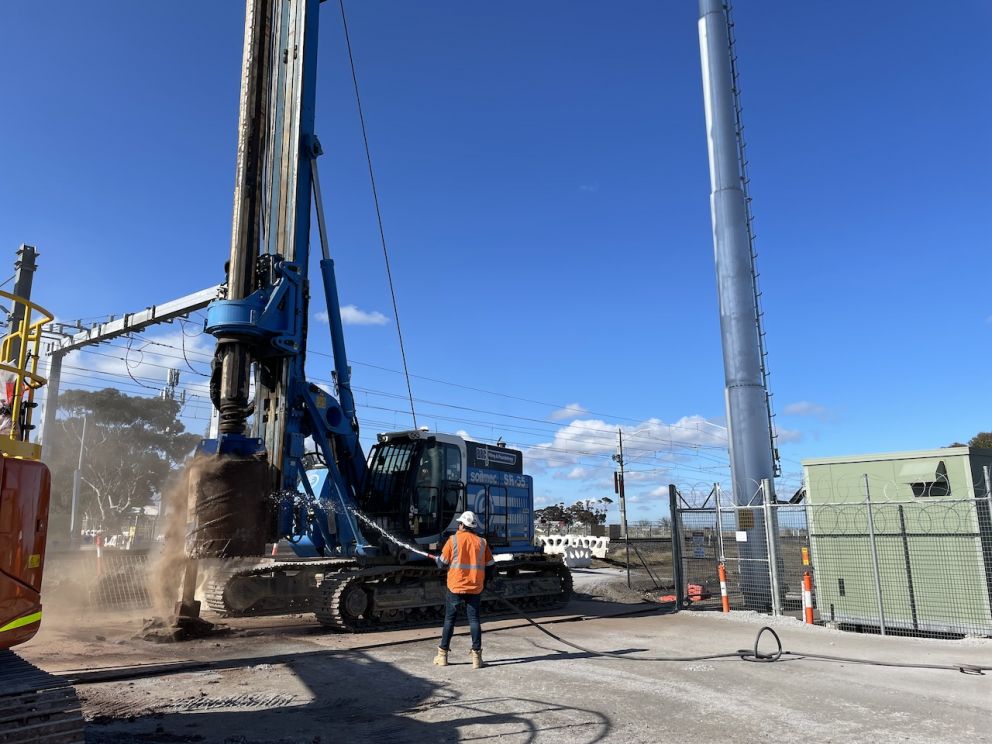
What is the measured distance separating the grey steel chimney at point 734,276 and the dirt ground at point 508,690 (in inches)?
223

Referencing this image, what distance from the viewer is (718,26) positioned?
1825 centimetres

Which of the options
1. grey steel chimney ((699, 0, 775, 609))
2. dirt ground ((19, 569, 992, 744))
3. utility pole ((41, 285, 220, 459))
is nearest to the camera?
dirt ground ((19, 569, 992, 744))

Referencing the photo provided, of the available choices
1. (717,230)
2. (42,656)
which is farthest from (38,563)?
(717,230)

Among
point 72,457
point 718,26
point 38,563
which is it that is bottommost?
point 38,563

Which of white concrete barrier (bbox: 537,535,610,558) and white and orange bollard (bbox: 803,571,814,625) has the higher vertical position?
white concrete barrier (bbox: 537,535,610,558)

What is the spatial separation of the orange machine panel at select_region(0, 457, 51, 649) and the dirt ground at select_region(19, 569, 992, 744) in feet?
5.34

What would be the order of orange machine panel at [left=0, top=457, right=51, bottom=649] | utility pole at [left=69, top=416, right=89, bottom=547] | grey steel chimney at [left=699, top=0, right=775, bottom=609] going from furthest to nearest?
1. utility pole at [left=69, top=416, right=89, bottom=547]
2. grey steel chimney at [left=699, top=0, right=775, bottom=609]
3. orange machine panel at [left=0, top=457, right=51, bottom=649]

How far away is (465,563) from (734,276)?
11.2 meters

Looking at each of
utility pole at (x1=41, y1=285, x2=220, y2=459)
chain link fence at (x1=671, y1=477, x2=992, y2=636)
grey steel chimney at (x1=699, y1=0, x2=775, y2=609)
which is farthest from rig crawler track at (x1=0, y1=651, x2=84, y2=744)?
utility pole at (x1=41, y1=285, x2=220, y2=459)

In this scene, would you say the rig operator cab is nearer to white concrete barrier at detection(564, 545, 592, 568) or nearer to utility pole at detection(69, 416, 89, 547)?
white concrete barrier at detection(564, 545, 592, 568)

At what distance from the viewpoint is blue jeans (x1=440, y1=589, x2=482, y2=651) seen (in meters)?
8.33

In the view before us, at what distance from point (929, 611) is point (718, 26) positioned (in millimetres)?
14268

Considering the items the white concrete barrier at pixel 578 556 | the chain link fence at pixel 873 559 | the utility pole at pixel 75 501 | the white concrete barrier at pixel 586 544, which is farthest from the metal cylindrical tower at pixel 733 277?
the utility pole at pixel 75 501

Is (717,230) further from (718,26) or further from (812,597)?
(812,597)
